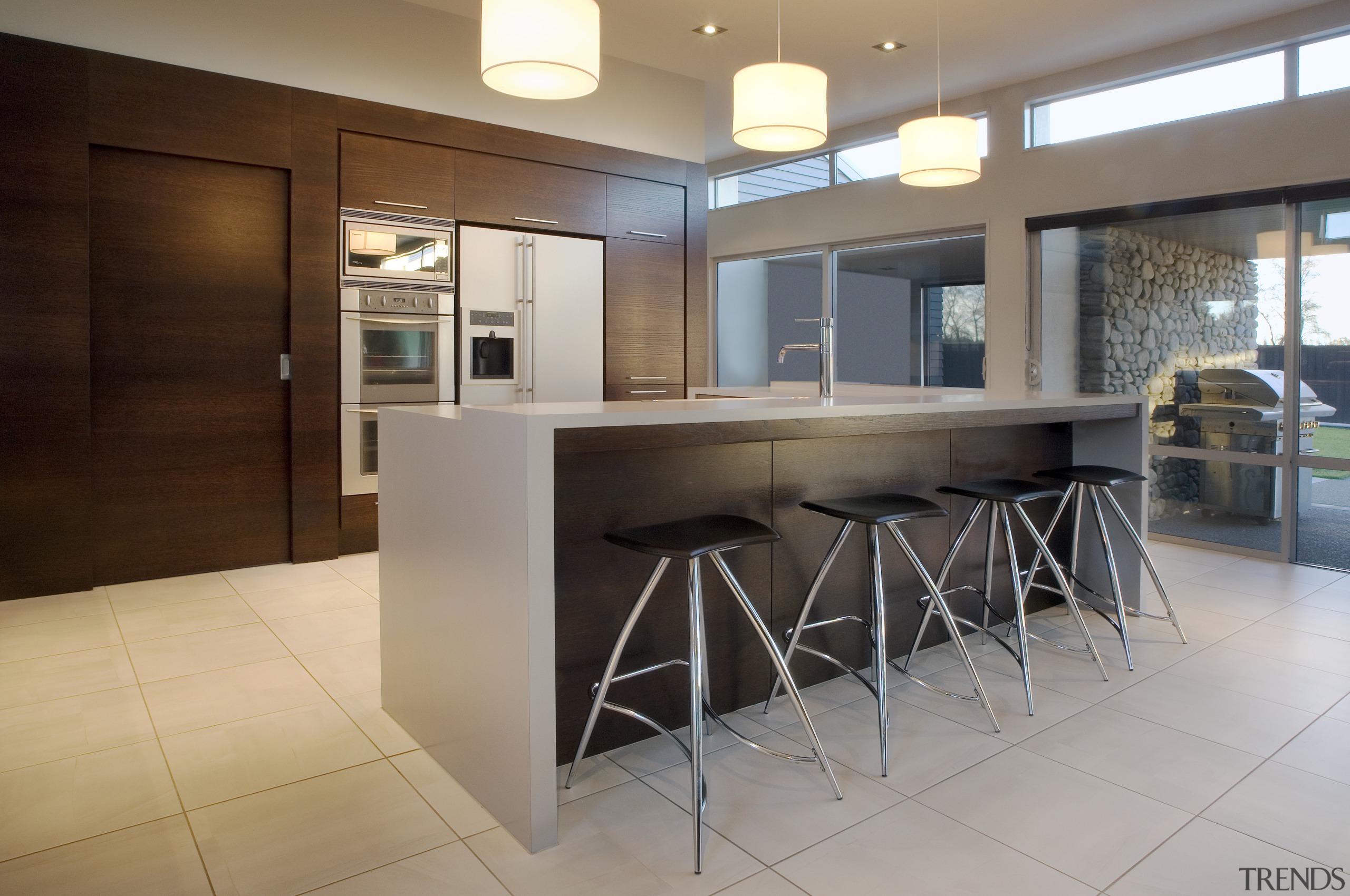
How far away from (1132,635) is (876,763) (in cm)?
168

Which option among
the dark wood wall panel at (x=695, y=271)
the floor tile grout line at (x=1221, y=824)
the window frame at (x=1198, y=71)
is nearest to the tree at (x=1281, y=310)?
the window frame at (x=1198, y=71)

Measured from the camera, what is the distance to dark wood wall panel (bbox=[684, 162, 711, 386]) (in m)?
5.68

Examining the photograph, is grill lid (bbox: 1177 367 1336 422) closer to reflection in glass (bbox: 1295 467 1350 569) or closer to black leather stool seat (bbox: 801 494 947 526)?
reflection in glass (bbox: 1295 467 1350 569)

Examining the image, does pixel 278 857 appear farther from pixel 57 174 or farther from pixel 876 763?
pixel 57 174

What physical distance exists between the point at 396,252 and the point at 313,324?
0.57 meters

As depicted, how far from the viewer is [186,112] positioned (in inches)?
155

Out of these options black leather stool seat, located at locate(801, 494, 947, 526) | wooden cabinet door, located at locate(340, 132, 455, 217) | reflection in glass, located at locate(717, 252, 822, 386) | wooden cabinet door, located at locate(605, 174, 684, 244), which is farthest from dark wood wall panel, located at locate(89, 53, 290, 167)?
reflection in glass, located at locate(717, 252, 822, 386)

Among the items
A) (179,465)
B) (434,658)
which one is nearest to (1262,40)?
(434,658)

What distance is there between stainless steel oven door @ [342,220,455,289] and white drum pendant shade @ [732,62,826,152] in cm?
216

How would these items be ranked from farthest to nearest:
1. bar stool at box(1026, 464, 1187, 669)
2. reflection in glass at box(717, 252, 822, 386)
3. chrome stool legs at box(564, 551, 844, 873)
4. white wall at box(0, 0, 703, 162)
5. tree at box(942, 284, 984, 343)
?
reflection in glass at box(717, 252, 822, 386) → tree at box(942, 284, 984, 343) → white wall at box(0, 0, 703, 162) → bar stool at box(1026, 464, 1187, 669) → chrome stool legs at box(564, 551, 844, 873)

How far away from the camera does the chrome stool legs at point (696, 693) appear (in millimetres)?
1821

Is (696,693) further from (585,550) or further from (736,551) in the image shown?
(736,551)

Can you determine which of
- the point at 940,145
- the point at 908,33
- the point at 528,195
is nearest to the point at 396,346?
the point at 528,195

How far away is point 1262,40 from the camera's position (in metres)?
4.63
